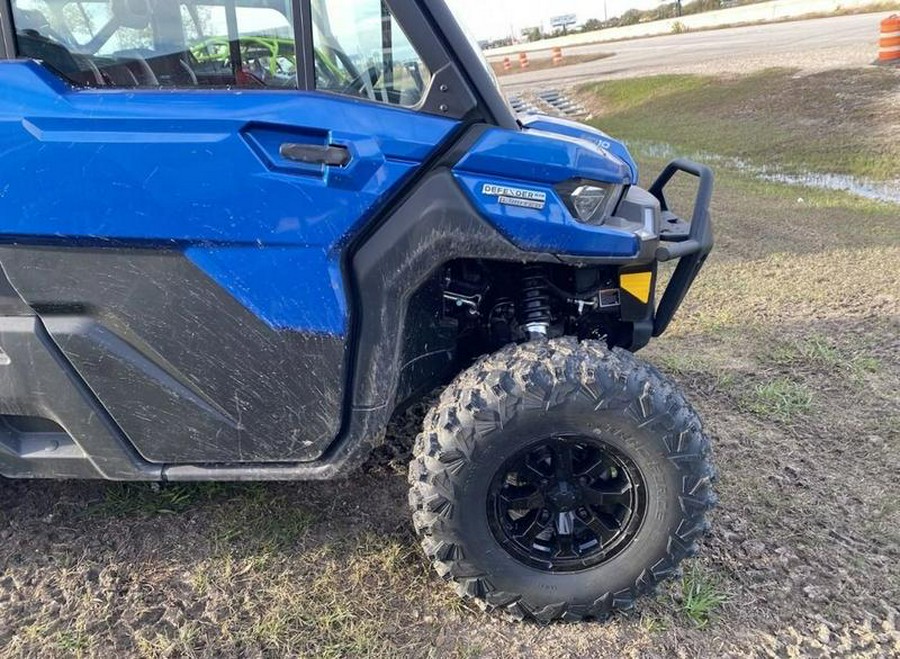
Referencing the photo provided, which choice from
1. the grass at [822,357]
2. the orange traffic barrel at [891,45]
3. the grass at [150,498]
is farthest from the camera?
the orange traffic barrel at [891,45]

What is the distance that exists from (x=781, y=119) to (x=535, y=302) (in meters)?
13.0

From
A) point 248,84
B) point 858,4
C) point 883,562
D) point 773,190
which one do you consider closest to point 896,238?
point 773,190

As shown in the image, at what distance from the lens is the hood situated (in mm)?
2465

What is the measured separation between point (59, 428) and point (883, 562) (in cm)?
283

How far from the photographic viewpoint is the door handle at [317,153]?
2051 millimetres

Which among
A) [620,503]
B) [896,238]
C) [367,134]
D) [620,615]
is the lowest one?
[896,238]

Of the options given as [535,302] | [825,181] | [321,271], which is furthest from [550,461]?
[825,181]

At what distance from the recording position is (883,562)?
271 centimetres

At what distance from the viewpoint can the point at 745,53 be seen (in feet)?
70.6

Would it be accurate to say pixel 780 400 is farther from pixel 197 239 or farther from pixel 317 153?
pixel 197 239

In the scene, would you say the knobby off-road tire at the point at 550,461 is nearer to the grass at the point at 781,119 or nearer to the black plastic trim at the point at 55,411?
the black plastic trim at the point at 55,411

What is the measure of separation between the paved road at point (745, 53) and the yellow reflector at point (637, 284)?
16.5 meters

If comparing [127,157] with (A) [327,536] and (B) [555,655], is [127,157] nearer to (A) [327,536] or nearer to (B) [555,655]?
(A) [327,536]

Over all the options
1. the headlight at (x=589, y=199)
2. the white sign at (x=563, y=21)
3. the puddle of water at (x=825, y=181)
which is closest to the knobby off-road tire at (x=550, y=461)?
the headlight at (x=589, y=199)
